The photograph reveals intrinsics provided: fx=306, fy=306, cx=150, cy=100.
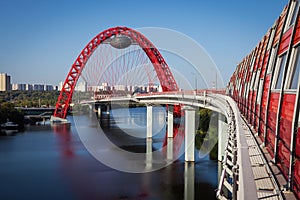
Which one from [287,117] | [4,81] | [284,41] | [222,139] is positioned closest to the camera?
[287,117]

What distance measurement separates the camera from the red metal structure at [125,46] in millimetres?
40188

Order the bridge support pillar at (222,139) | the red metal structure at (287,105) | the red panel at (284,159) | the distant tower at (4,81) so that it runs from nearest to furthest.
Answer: the red metal structure at (287,105) → the red panel at (284,159) → the bridge support pillar at (222,139) → the distant tower at (4,81)

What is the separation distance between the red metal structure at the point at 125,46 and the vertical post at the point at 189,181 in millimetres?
21130

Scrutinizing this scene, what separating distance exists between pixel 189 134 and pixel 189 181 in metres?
5.88

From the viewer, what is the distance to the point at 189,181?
1432cm

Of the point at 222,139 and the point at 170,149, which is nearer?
the point at 222,139

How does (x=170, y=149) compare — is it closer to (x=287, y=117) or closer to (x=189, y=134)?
(x=189, y=134)

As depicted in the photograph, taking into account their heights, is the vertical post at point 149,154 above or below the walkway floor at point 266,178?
below

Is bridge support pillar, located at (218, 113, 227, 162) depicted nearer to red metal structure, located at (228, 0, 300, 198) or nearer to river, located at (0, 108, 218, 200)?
→ river, located at (0, 108, 218, 200)

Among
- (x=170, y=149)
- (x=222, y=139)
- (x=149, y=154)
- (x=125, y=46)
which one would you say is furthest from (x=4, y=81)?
(x=222, y=139)

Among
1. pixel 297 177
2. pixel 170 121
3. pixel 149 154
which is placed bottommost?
pixel 149 154

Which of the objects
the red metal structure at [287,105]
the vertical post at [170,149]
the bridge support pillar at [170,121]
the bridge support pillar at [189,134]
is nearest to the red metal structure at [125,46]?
the bridge support pillar at [170,121]

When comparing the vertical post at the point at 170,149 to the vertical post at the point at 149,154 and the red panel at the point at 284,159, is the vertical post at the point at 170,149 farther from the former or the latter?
the red panel at the point at 284,159

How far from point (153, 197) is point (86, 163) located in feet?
23.8
